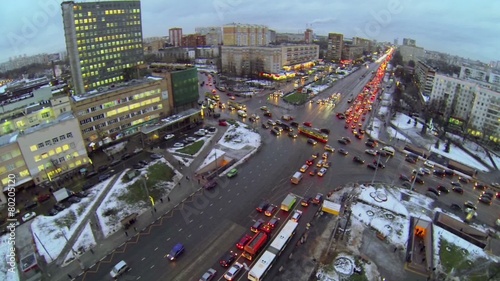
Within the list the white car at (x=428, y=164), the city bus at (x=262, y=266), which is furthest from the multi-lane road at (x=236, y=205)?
the white car at (x=428, y=164)

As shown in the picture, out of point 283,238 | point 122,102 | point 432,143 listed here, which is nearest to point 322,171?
point 283,238

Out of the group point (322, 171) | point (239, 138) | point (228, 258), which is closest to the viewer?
point (228, 258)

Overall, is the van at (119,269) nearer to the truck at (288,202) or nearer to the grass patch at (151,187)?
the grass patch at (151,187)

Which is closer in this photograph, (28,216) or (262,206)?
(28,216)

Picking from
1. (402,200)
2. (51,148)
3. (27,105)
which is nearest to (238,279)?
(402,200)

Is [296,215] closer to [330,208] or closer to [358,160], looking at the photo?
[330,208]
